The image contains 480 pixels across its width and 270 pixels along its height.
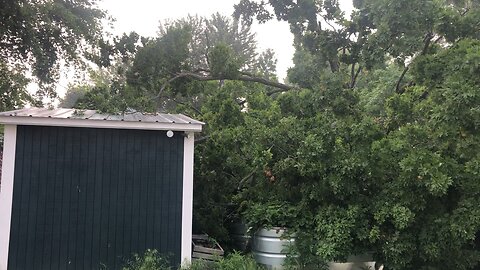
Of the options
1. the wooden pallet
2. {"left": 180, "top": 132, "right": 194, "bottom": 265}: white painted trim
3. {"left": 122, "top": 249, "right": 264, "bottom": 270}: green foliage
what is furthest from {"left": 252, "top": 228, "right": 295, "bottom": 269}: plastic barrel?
{"left": 180, "top": 132, "right": 194, "bottom": 265}: white painted trim

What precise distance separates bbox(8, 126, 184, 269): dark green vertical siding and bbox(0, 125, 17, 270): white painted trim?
6 centimetres

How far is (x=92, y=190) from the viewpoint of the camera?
5406 millimetres

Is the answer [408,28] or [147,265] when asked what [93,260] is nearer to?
[147,265]

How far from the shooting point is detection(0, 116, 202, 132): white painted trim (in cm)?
507

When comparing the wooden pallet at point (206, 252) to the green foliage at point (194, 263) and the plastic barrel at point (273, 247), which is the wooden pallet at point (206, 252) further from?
the plastic barrel at point (273, 247)

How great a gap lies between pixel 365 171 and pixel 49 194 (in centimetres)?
441

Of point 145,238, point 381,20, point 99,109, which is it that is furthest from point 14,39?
point 381,20

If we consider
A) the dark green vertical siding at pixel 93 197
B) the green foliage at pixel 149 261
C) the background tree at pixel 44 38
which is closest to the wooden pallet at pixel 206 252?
the dark green vertical siding at pixel 93 197

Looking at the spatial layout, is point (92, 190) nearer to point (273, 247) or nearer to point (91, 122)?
point (91, 122)

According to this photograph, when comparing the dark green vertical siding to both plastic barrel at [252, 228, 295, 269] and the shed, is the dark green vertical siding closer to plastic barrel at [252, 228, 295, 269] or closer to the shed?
the shed

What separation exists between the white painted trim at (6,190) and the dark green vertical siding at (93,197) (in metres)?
0.06

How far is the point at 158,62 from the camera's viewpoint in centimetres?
873

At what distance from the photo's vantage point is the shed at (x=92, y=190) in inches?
203

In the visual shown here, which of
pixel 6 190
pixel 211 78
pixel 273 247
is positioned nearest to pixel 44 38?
pixel 211 78
